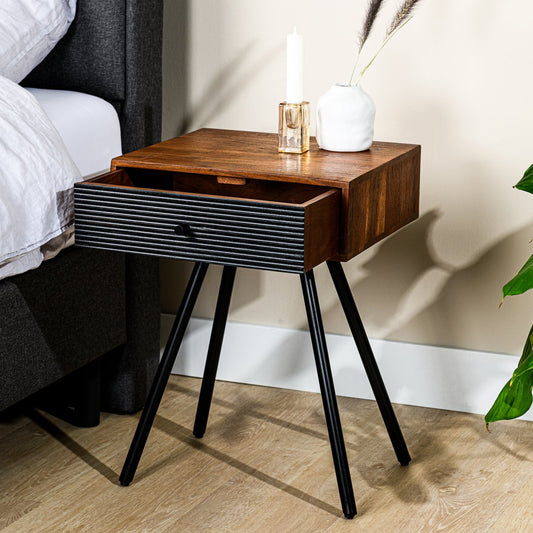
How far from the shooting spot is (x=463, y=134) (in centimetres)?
170

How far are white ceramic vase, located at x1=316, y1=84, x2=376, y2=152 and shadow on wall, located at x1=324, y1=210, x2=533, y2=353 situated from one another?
15.3 inches

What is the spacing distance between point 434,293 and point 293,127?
54 centimetres

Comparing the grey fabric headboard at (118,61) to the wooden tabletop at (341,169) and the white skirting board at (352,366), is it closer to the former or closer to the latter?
the wooden tabletop at (341,169)

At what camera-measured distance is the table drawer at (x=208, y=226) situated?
1.17m

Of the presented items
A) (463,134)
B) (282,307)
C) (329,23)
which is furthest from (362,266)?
(329,23)

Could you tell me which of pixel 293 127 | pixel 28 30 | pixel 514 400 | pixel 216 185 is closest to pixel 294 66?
pixel 293 127

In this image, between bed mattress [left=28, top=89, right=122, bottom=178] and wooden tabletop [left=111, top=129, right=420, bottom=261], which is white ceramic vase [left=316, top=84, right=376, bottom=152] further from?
bed mattress [left=28, top=89, right=122, bottom=178]

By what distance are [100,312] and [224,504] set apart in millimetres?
417

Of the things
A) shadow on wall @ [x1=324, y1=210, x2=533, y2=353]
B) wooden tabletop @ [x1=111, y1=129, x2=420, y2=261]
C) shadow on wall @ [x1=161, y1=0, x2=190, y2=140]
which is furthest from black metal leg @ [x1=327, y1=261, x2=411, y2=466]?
shadow on wall @ [x1=161, y1=0, x2=190, y2=140]

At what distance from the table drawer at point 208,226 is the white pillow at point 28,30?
1.14 feet

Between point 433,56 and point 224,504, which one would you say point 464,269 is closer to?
point 433,56

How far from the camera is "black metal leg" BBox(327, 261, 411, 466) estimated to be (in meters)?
1.42

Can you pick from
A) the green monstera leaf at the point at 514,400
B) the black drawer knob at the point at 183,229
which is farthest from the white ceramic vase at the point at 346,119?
the green monstera leaf at the point at 514,400

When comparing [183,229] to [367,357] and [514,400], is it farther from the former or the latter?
[514,400]
